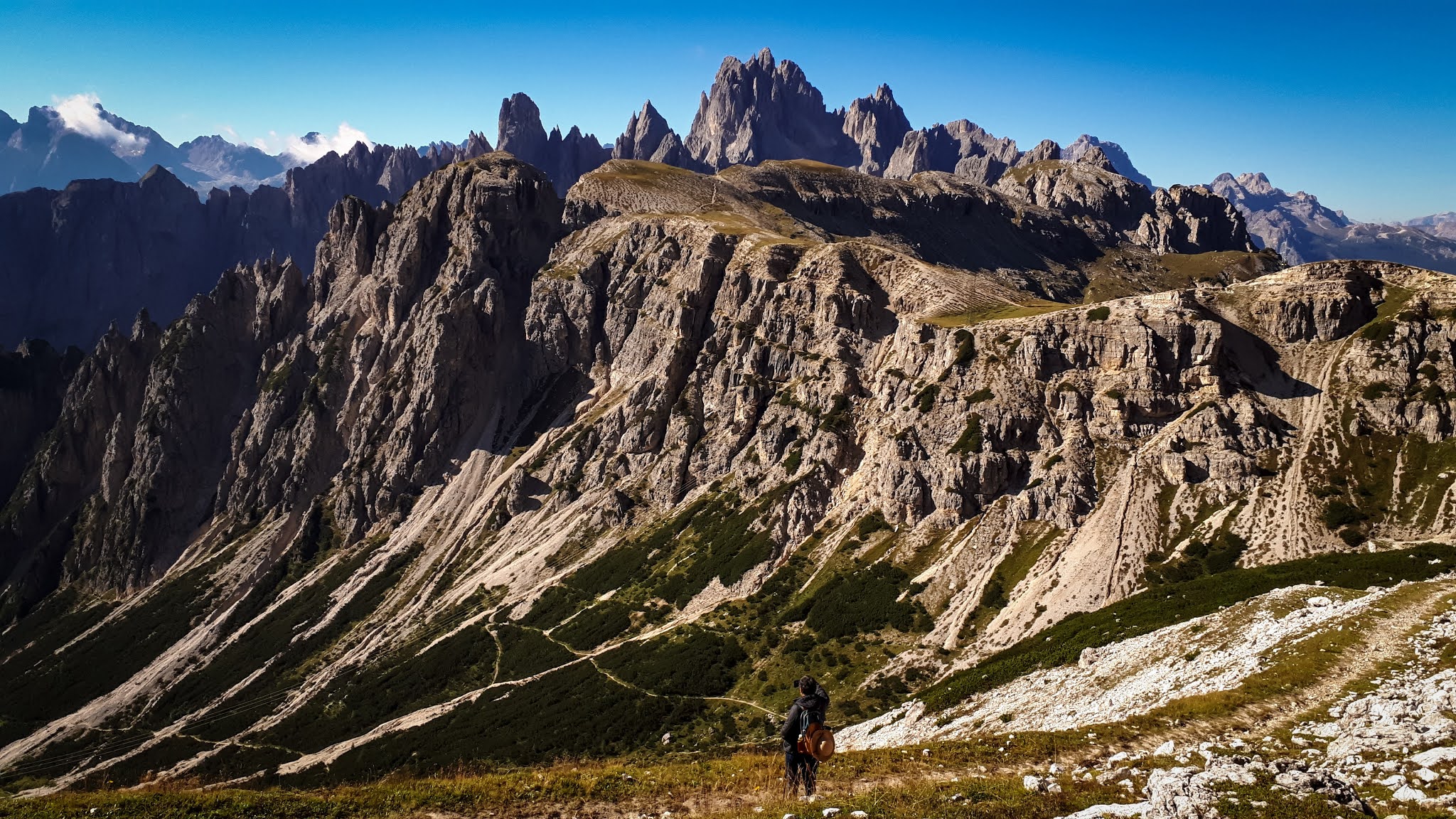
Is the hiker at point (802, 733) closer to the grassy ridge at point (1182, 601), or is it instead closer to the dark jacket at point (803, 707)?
the dark jacket at point (803, 707)

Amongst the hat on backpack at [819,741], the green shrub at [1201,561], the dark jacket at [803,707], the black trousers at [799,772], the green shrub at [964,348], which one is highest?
the green shrub at [964,348]

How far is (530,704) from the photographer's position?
147125 mm

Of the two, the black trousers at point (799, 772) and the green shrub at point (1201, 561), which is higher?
the black trousers at point (799, 772)

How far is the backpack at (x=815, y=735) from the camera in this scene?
25469 mm

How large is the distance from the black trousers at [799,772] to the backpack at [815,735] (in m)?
1.24

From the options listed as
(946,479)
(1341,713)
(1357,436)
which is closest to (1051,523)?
(946,479)

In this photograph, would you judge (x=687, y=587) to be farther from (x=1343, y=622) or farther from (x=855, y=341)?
(x=1343, y=622)

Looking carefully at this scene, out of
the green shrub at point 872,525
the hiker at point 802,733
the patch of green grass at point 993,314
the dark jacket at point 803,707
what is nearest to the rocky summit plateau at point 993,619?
the green shrub at point 872,525

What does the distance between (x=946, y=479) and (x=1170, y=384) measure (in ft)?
136

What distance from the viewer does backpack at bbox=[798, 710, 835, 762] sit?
25469mm

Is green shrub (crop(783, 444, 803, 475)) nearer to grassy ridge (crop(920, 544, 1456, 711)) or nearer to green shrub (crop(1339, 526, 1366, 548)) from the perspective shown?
grassy ridge (crop(920, 544, 1456, 711))

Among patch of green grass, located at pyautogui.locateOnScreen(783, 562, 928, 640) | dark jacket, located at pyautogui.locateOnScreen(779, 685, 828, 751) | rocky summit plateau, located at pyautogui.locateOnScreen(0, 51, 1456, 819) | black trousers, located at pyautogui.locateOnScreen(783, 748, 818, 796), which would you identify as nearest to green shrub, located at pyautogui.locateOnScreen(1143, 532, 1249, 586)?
rocky summit plateau, located at pyautogui.locateOnScreen(0, 51, 1456, 819)

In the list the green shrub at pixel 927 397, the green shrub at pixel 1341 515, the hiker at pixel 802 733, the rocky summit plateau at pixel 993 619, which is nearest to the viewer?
the hiker at pixel 802 733

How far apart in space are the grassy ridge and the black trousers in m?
58.7
